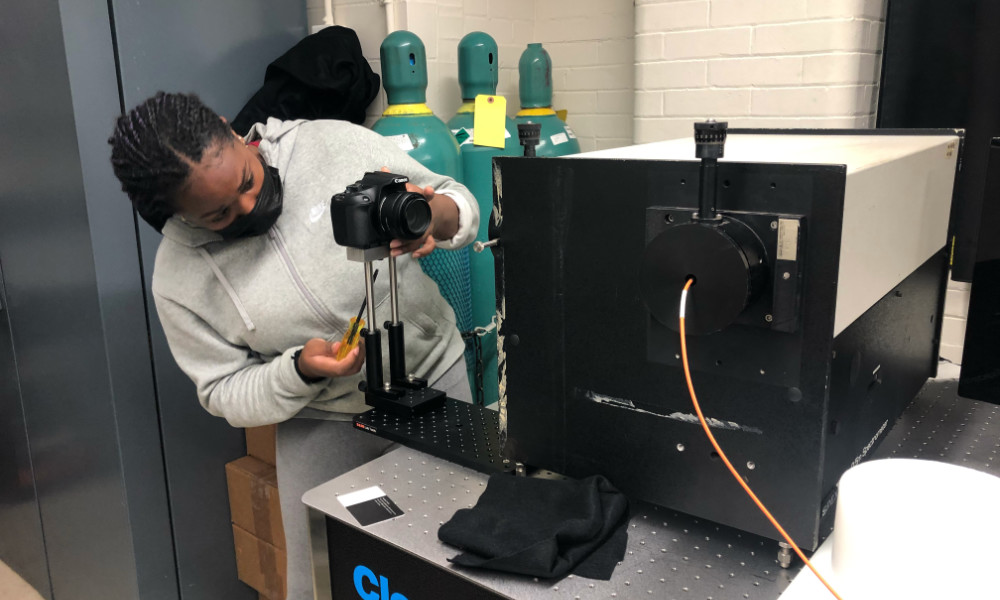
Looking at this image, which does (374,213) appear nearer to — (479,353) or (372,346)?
(372,346)

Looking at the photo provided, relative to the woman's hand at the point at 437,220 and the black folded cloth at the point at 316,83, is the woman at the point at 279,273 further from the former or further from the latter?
the black folded cloth at the point at 316,83

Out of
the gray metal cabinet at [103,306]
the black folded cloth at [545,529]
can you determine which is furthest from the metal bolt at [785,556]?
the gray metal cabinet at [103,306]

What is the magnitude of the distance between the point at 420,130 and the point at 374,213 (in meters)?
0.89

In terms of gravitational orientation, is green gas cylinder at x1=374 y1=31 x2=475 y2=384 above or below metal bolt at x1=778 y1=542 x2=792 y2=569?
above

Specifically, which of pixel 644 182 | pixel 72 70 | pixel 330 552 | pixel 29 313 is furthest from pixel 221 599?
pixel 644 182

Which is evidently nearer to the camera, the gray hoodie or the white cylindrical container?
the white cylindrical container

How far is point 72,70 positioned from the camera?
1.57 m

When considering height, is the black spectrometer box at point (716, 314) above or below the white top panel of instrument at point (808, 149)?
below

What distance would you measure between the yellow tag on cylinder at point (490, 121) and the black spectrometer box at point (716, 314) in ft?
3.47

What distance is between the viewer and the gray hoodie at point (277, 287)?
1321mm

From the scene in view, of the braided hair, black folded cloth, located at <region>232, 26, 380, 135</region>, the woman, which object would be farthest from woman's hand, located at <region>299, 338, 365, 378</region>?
black folded cloth, located at <region>232, 26, 380, 135</region>

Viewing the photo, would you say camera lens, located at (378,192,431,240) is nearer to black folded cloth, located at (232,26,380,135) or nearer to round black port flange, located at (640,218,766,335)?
round black port flange, located at (640,218,766,335)

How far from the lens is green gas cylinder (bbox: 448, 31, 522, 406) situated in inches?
79.4

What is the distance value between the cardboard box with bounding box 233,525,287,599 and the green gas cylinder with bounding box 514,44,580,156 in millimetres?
1342
